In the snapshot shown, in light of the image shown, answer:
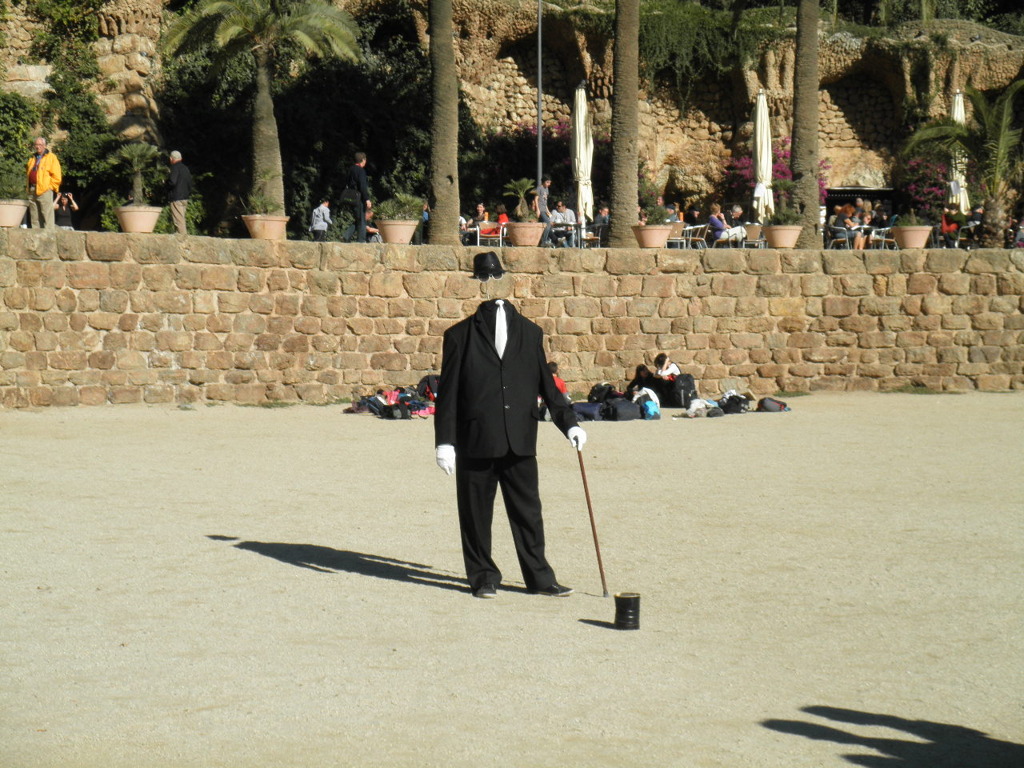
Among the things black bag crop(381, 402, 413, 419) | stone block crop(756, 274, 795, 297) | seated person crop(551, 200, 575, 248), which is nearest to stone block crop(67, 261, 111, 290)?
black bag crop(381, 402, 413, 419)

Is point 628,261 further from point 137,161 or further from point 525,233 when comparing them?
point 137,161

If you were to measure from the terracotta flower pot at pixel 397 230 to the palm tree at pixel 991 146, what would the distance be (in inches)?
365

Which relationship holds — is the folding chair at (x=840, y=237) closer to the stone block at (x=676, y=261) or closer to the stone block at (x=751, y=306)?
the stone block at (x=751, y=306)

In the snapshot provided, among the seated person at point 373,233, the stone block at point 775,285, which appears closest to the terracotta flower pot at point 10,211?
the seated person at point 373,233

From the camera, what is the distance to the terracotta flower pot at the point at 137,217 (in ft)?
55.5

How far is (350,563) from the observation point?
8.03 metres

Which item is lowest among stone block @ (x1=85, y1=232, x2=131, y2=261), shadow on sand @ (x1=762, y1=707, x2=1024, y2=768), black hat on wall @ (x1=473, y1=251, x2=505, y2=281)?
shadow on sand @ (x1=762, y1=707, x2=1024, y2=768)

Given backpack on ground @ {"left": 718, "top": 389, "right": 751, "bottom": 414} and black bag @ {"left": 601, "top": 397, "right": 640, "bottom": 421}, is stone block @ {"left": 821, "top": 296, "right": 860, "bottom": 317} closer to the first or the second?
backpack on ground @ {"left": 718, "top": 389, "right": 751, "bottom": 414}

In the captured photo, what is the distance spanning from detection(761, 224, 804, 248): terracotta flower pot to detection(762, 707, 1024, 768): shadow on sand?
15513 millimetres

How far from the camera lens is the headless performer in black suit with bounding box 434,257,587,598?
7250 mm

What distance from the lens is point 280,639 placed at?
6238mm

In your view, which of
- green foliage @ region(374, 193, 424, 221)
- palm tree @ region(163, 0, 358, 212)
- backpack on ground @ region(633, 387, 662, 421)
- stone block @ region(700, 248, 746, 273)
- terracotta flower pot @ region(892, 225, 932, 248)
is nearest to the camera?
backpack on ground @ region(633, 387, 662, 421)

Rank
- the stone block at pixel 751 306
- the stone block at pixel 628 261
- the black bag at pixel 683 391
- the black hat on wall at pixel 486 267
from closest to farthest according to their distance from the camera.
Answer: the black hat on wall at pixel 486 267 → the black bag at pixel 683 391 → the stone block at pixel 628 261 → the stone block at pixel 751 306

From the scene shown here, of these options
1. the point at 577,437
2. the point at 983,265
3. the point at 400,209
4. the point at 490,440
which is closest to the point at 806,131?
the point at 983,265
